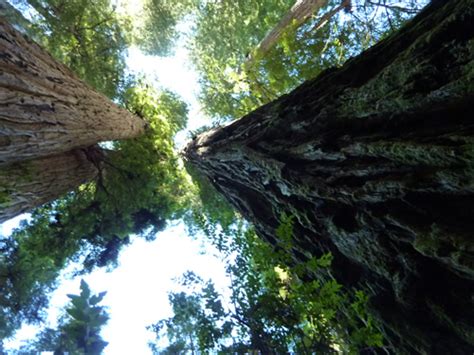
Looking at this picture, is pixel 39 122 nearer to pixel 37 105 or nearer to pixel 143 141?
pixel 37 105

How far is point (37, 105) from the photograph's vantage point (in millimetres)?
4859

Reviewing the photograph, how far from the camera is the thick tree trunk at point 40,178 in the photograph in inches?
241

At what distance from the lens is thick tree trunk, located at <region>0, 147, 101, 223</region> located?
6121mm

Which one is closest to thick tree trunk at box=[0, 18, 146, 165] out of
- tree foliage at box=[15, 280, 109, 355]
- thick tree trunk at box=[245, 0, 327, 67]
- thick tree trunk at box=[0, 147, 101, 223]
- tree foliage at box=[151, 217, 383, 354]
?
thick tree trunk at box=[0, 147, 101, 223]

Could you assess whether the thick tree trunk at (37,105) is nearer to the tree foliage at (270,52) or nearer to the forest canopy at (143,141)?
the forest canopy at (143,141)

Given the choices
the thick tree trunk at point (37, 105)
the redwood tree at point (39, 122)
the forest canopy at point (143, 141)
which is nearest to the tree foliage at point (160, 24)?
the forest canopy at point (143, 141)

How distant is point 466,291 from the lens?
2643 millimetres

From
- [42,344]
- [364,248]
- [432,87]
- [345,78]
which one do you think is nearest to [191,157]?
[345,78]

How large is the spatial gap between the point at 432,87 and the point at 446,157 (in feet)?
Result: 2.46

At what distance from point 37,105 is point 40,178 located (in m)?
2.93

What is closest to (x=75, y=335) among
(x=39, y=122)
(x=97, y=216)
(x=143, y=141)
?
(x=97, y=216)

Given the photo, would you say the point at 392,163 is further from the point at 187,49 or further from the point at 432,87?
the point at 187,49

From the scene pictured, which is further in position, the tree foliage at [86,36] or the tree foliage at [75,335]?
the tree foliage at [75,335]

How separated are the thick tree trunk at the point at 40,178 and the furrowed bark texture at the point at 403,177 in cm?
502
